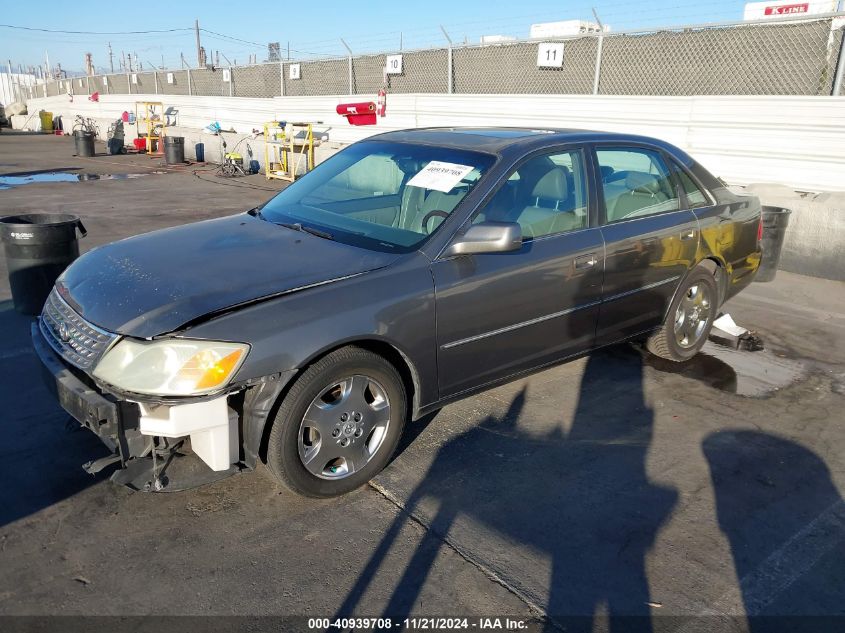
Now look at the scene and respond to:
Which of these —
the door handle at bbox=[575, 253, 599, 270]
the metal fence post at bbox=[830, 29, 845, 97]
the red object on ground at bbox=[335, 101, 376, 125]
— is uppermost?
the metal fence post at bbox=[830, 29, 845, 97]

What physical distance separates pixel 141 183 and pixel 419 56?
717 centimetres

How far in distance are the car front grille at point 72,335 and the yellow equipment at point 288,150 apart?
1328 cm

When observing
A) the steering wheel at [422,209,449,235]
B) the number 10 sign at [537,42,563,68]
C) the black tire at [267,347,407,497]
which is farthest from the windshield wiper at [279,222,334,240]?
the number 10 sign at [537,42,563,68]

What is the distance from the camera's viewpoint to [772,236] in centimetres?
721

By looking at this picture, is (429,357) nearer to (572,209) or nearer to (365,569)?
(365,569)

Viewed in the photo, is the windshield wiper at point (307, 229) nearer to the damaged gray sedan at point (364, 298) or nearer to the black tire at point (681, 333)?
the damaged gray sedan at point (364, 298)

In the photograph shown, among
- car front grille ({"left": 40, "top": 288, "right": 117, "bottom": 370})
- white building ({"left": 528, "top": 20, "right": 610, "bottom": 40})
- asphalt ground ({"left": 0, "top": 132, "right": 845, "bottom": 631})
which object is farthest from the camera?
white building ({"left": 528, "top": 20, "right": 610, "bottom": 40})

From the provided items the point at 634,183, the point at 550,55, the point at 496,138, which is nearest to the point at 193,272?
the point at 496,138

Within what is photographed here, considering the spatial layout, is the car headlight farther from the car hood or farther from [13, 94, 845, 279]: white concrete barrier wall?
[13, 94, 845, 279]: white concrete barrier wall

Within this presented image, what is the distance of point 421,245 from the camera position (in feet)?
11.4

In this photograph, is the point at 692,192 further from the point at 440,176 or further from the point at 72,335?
the point at 72,335

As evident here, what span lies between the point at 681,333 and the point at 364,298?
302cm

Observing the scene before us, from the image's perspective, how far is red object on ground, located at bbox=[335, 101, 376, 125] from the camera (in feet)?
50.9

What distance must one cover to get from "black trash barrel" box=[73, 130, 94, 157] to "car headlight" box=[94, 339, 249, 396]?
23510 mm
